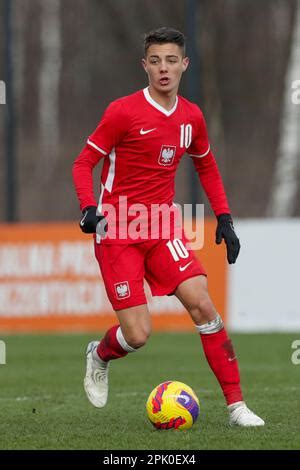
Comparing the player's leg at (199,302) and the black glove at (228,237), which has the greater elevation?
the black glove at (228,237)

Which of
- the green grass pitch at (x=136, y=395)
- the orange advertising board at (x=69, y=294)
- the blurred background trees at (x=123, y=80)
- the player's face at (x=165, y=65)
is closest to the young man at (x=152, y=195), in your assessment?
the player's face at (x=165, y=65)

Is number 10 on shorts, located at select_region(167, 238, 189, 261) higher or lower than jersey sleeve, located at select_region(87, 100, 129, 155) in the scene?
lower

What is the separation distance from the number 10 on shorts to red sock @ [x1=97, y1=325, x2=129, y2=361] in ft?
2.30

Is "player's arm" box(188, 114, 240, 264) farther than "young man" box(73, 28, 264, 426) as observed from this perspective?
Yes

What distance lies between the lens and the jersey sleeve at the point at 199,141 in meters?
7.78

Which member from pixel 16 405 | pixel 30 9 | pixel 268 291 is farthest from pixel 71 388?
pixel 30 9

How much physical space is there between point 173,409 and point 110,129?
1766 millimetres

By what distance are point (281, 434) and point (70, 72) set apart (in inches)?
698

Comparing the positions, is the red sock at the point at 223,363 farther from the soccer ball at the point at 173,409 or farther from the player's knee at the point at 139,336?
the player's knee at the point at 139,336

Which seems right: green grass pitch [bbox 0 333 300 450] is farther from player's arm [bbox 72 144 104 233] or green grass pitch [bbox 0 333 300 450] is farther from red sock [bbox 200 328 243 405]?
player's arm [bbox 72 144 104 233]

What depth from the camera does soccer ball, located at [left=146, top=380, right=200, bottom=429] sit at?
729cm

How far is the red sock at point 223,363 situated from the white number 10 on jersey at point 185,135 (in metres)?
1.22

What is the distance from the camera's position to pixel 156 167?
764 cm

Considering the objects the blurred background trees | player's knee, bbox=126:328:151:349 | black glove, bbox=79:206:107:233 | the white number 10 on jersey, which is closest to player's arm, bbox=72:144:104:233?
black glove, bbox=79:206:107:233
